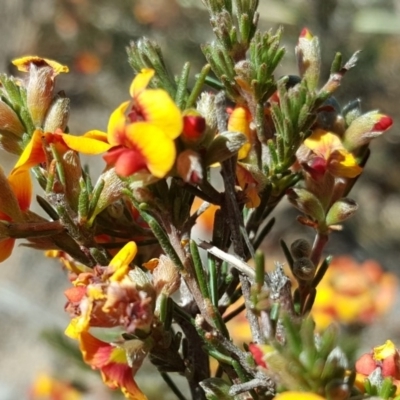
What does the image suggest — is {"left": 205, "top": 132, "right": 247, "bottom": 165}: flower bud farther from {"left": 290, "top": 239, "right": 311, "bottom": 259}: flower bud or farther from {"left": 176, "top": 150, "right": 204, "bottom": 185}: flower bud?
{"left": 290, "top": 239, "right": 311, "bottom": 259}: flower bud

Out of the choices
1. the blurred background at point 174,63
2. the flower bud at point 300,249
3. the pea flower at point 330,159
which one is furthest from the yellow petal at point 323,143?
the blurred background at point 174,63

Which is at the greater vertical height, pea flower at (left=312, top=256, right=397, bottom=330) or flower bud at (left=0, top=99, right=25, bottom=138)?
flower bud at (left=0, top=99, right=25, bottom=138)

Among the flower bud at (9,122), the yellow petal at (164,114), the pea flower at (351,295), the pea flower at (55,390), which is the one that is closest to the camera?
the yellow petal at (164,114)

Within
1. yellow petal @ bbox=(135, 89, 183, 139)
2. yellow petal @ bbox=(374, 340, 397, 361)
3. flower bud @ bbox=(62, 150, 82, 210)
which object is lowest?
yellow petal @ bbox=(374, 340, 397, 361)

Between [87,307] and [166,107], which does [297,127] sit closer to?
[166,107]

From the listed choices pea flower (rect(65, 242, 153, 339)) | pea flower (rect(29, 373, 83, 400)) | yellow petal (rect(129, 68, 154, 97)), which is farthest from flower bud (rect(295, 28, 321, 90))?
pea flower (rect(29, 373, 83, 400))

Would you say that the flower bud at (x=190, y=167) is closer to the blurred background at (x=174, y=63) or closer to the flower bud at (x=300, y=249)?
the flower bud at (x=300, y=249)

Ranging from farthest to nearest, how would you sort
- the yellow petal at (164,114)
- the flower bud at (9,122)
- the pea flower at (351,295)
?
1. the pea flower at (351,295)
2. the flower bud at (9,122)
3. the yellow petal at (164,114)
